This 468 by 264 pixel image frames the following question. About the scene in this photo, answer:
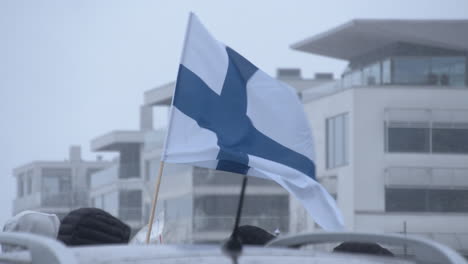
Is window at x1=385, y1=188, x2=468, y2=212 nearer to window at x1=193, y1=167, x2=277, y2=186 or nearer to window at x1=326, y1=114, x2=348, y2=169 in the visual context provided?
window at x1=326, y1=114, x2=348, y2=169

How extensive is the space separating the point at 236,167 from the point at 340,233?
13.7ft

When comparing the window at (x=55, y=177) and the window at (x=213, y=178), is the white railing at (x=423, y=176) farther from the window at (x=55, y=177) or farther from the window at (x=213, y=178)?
the window at (x=55, y=177)

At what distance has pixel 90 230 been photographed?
6379mm

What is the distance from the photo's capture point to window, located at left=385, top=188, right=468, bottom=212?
168ft

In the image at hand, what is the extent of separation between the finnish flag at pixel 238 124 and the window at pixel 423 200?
4219cm

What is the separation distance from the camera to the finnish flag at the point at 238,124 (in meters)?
8.53

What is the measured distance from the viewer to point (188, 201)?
2493 inches

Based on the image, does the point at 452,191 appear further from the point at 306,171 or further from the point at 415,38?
the point at 306,171

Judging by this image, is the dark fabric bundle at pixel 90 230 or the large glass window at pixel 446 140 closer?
the dark fabric bundle at pixel 90 230

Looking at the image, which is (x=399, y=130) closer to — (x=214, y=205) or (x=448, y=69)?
(x=448, y=69)

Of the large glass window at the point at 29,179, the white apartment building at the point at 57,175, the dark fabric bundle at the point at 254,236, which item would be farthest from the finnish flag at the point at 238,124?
the large glass window at the point at 29,179

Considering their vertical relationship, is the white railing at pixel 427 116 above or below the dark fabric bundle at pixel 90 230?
above

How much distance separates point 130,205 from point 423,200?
2873cm

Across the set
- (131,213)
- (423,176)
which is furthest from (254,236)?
(131,213)
